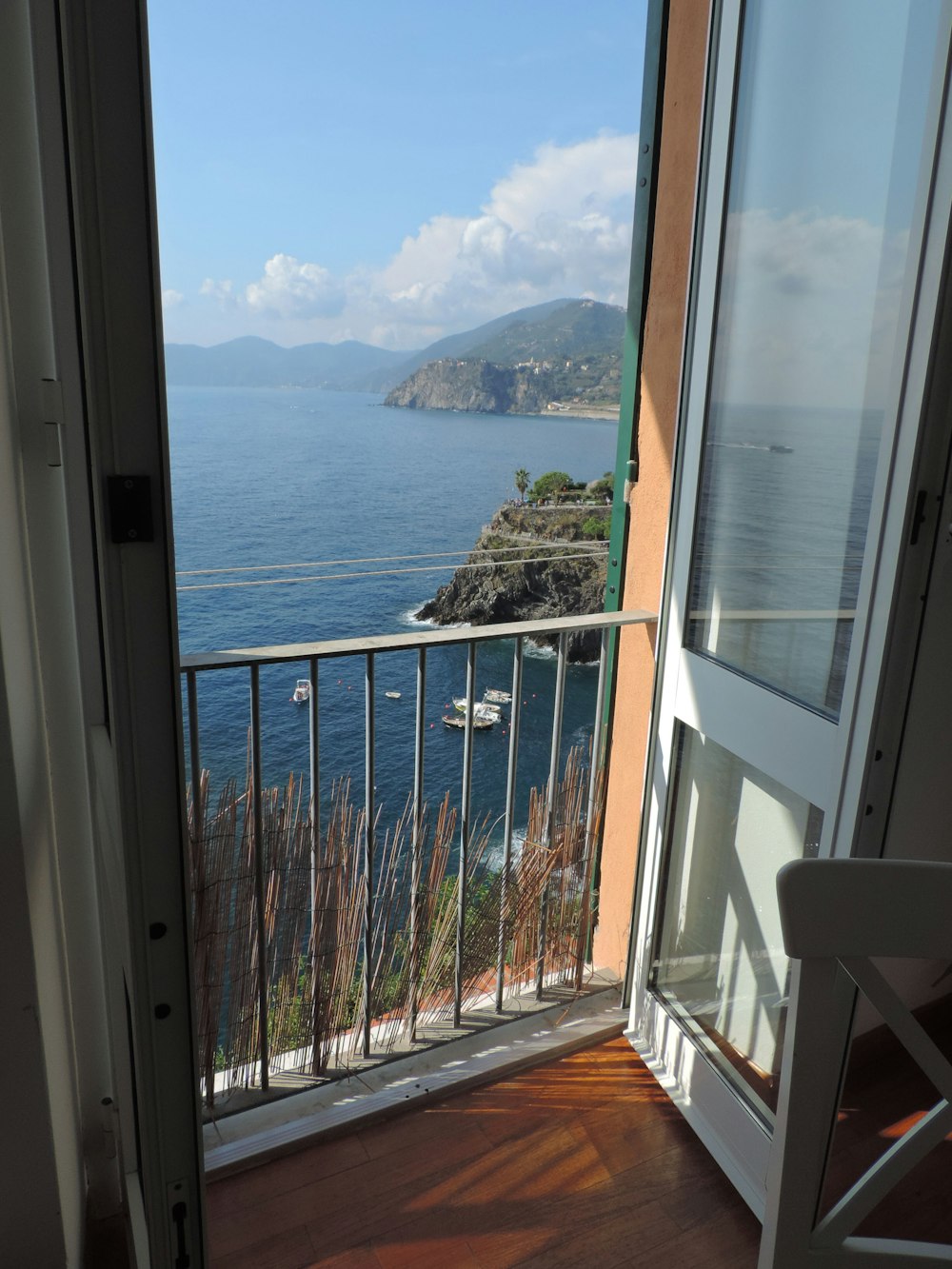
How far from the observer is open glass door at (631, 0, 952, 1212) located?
130 cm

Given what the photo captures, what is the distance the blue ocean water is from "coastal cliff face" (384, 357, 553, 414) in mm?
299

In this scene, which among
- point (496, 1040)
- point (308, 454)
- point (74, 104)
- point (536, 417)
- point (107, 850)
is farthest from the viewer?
point (308, 454)

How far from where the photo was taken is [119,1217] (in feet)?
5.04

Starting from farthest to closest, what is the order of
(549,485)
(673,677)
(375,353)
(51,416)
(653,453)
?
1. (375,353)
2. (549,485)
3. (653,453)
4. (673,677)
5. (51,416)

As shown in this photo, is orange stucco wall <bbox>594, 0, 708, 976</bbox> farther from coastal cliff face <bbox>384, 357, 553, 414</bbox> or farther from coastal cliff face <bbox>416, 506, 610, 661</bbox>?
coastal cliff face <bbox>384, 357, 553, 414</bbox>

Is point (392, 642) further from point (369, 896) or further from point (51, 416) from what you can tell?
point (51, 416)

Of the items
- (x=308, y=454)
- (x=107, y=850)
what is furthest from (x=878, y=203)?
(x=308, y=454)

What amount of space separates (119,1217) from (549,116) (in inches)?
771

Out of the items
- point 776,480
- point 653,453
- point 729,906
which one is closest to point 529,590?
point 653,453

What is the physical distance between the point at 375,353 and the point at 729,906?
17.0 metres

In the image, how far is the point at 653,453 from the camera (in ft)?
6.70

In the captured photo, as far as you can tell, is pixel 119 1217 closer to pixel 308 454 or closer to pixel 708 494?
pixel 708 494

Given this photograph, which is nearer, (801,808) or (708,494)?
(801,808)

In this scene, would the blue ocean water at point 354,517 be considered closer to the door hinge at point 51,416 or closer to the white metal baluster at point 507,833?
the white metal baluster at point 507,833
